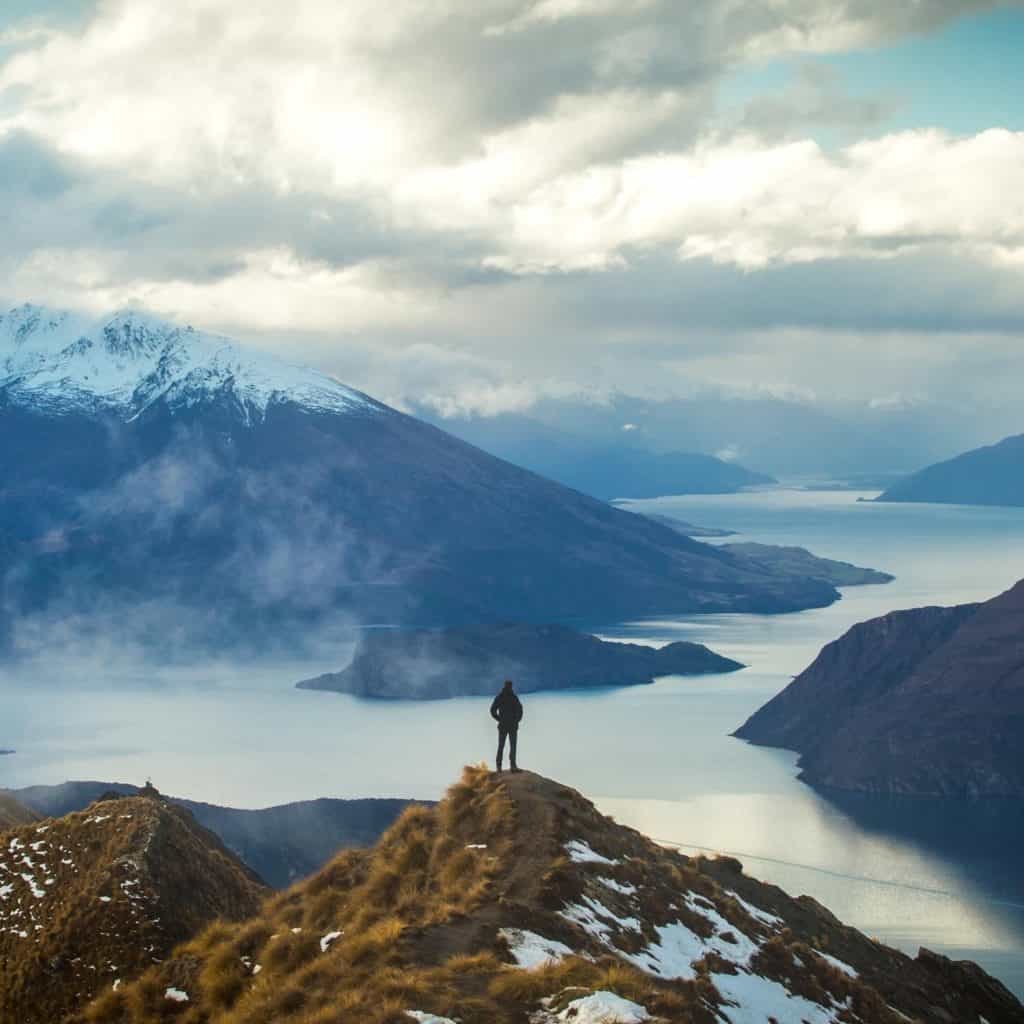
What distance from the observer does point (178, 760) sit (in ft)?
541

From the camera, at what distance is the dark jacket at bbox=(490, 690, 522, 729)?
3403 centimetres

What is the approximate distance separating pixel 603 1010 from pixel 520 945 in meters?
4.02

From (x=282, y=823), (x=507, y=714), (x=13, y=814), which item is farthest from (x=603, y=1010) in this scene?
(x=282, y=823)

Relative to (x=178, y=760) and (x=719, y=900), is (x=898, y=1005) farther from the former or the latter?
(x=178, y=760)

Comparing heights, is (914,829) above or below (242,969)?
below

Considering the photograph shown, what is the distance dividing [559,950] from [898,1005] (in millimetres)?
11414

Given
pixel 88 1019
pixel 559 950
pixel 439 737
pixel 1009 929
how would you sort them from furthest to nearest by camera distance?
pixel 439 737, pixel 1009 929, pixel 88 1019, pixel 559 950

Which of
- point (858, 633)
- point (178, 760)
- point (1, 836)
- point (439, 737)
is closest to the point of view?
point (1, 836)

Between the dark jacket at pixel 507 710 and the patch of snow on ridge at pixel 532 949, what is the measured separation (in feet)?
34.7

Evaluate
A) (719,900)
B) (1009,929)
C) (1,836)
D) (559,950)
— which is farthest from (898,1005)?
(1009,929)

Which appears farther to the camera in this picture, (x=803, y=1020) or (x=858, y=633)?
(x=858, y=633)

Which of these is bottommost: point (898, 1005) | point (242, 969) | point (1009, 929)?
point (1009, 929)

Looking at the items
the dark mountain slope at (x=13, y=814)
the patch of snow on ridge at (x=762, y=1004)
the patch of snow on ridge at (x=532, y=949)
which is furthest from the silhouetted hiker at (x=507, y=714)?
the dark mountain slope at (x=13, y=814)

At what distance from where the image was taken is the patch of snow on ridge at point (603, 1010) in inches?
737
